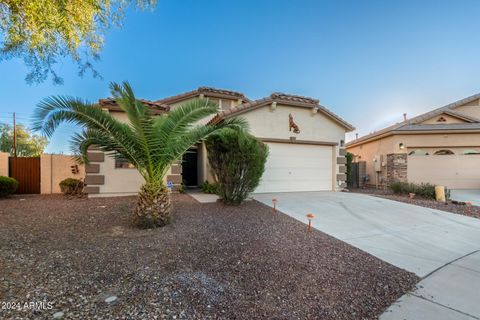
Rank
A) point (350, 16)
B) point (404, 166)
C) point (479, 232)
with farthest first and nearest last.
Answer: point (404, 166), point (350, 16), point (479, 232)

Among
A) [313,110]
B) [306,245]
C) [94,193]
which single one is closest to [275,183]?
[313,110]

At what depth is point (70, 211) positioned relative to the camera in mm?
6738

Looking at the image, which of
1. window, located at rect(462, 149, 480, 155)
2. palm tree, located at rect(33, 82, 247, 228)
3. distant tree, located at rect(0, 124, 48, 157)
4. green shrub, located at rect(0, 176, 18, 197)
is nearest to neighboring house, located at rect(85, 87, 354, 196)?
green shrub, located at rect(0, 176, 18, 197)

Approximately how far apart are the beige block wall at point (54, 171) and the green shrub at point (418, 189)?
16.0 m

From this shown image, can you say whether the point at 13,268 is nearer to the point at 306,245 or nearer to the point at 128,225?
the point at 128,225

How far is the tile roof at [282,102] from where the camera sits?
10.2 meters

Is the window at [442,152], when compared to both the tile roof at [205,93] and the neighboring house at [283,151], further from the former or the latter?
the tile roof at [205,93]

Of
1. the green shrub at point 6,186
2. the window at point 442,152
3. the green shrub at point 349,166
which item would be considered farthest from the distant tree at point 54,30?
the window at point 442,152

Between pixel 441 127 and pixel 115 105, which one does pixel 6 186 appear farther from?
pixel 441 127

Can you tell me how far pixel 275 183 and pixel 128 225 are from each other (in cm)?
712

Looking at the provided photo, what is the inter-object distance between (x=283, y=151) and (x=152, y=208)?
7460 mm

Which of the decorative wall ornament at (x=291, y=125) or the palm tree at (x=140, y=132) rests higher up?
the decorative wall ornament at (x=291, y=125)

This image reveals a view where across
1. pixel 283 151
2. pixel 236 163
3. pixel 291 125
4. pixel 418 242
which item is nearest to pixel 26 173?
pixel 236 163

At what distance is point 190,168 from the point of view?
14.1 metres
